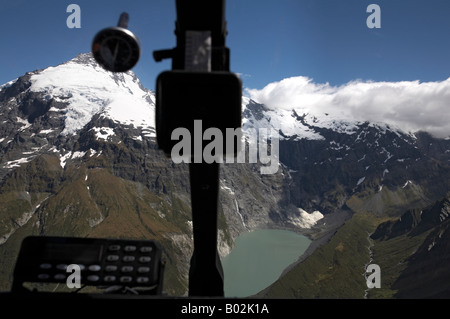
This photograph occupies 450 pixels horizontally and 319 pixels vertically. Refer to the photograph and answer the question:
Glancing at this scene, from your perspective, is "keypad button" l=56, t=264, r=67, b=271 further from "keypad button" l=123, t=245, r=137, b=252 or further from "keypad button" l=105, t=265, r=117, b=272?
"keypad button" l=123, t=245, r=137, b=252

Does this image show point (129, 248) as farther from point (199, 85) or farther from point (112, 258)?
point (199, 85)

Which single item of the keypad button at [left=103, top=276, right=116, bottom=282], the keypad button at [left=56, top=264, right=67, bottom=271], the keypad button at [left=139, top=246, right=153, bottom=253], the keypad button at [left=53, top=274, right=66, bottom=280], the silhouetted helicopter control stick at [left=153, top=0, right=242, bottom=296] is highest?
the silhouetted helicopter control stick at [left=153, top=0, right=242, bottom=296]

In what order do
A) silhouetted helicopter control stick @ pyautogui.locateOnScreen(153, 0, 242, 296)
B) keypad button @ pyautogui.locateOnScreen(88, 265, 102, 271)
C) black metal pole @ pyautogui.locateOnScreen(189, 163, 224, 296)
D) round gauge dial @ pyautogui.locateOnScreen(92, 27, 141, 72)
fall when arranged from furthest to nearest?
keypad button @ pyautogui.locateOnScreen(88, 265, 102, 271) < black metal pole @ pyautogui.locateOnScreen(189, 163, 224, 296) < round gauge dial @ pyautogui.locateOnScreen(92, 27, 141, 72) < silhouetted helicopter control stick @ pyautogui.locateOnScreen(153, 0, 242, 296)

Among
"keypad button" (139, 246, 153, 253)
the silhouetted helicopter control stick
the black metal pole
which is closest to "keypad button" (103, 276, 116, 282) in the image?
"keypad button" (139, 246, 153, 253)

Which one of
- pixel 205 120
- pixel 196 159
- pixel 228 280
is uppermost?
pixel 205 120
